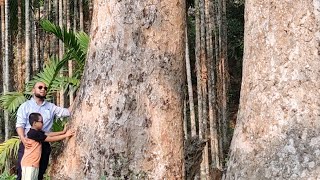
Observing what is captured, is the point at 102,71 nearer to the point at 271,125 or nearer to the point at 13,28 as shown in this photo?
the point at 271,125

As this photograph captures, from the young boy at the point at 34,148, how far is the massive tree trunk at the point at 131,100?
18 cm

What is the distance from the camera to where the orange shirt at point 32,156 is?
411 cm

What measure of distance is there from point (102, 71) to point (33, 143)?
31.0 inches

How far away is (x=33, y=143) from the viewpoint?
163 inches

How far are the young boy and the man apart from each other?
0.05 meters

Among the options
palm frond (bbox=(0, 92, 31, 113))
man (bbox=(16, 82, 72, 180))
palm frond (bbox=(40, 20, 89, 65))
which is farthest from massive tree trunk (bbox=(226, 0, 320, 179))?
palm frond (bbox=(0, 92, 31, 113))

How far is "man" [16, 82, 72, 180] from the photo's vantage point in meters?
4.23

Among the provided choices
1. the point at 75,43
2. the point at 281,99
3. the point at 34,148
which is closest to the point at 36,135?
the point at 34,148

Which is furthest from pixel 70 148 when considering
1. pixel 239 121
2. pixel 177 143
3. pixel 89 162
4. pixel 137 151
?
pixel 239 121

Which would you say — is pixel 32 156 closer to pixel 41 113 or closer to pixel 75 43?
pixel 41 113

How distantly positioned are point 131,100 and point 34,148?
0.88 metres

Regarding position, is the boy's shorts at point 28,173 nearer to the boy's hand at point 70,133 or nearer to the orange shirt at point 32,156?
the orange shirt at point 32,156

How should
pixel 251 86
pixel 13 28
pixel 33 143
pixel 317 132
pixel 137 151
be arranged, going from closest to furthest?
pixel 317 132, pixel 251 86, pixel 137 151, pixel 33 143, pixel 13 28

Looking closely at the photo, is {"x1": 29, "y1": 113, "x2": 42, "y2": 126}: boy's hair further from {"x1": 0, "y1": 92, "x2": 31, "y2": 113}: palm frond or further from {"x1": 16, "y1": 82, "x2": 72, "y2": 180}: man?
{"x1": 0, "y1": 92, "x2": 31, "y2": 113}: palm frond
